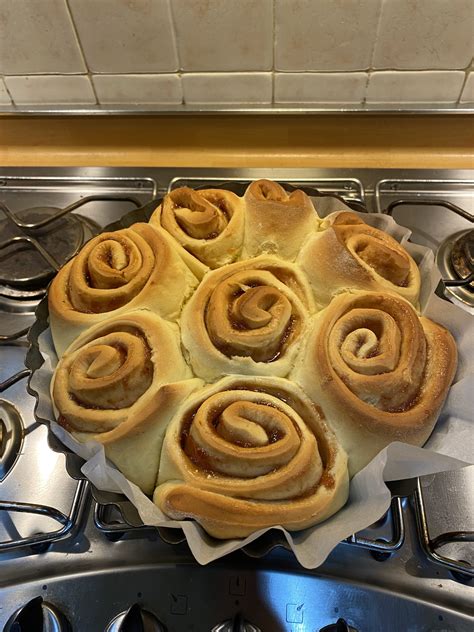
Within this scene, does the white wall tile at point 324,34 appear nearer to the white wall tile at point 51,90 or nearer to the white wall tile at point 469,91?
the white wall tile at point 469,91

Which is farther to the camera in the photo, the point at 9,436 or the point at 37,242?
the point at 37,242

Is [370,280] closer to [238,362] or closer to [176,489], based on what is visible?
[238,362]

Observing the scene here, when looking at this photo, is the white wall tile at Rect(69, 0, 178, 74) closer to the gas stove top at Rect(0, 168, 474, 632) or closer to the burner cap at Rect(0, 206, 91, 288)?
the burner cap at Rect(0, 206, 91, 288)

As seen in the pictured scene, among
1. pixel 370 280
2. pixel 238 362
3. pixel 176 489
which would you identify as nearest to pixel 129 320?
pixel 238 362

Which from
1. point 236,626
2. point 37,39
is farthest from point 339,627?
point 37,39

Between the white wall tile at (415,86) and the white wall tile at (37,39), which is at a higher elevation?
the white wall tile at (37,39)

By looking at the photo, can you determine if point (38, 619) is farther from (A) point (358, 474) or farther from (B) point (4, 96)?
(B) point (4, 96)


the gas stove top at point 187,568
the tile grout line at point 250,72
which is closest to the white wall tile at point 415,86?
the tile grout line at point 250,72
